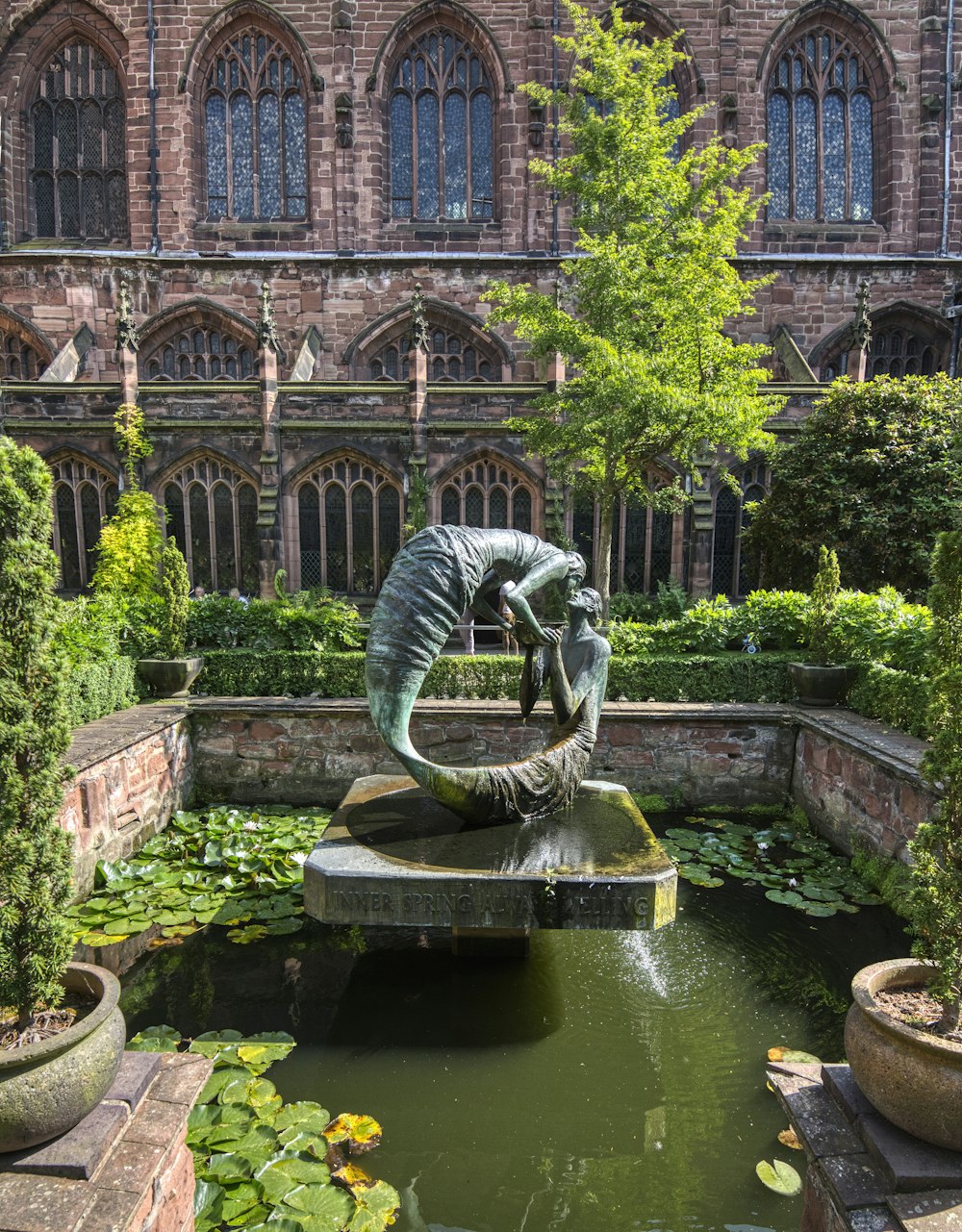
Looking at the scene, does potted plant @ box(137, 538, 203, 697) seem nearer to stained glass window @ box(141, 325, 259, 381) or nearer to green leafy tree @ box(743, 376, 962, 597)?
green leafy tree @ box(743, 376, 962, 597)

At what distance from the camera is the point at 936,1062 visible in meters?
2.80

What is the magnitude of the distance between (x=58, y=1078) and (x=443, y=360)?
20505mm

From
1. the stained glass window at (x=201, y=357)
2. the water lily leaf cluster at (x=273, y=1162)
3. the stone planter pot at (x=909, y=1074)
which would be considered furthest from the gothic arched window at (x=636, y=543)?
the stone planter pot at (x=909, y=1074)

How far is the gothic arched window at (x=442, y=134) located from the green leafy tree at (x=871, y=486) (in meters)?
12.6

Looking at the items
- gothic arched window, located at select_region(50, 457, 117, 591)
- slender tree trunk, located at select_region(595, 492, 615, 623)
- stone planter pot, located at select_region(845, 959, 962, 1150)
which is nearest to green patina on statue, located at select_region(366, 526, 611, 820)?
stone planter pot, located at select_region(845, 959, 962, 1150)

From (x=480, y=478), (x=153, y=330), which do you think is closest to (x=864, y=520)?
(x=480, y=478)

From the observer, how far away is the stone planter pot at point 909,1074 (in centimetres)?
280

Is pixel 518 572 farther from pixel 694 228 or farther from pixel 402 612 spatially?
pixel 694 228

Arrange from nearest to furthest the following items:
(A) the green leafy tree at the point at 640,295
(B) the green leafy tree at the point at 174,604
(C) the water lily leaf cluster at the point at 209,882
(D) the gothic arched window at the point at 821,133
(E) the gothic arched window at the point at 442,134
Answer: (C) the water lily leaf cluster at the point at 209,882 → (B) the green leafy tree at the point at 174,604 → (A) the green leafy tree at the point at 640,295 → (E) the gothic arched window at the point at 442,134 → (D) the gothic arched window at the point at 821,133

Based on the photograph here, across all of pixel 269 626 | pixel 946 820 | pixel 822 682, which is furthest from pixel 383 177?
pixel 946 820

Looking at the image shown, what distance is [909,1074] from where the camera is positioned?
9.38 feet

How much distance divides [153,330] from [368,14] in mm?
9812

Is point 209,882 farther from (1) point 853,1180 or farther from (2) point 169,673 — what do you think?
(1) point 853,1180

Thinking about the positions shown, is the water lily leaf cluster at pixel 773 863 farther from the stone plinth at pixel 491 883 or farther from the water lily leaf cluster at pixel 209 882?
the water lily leaf cluster at pixel 209 882
